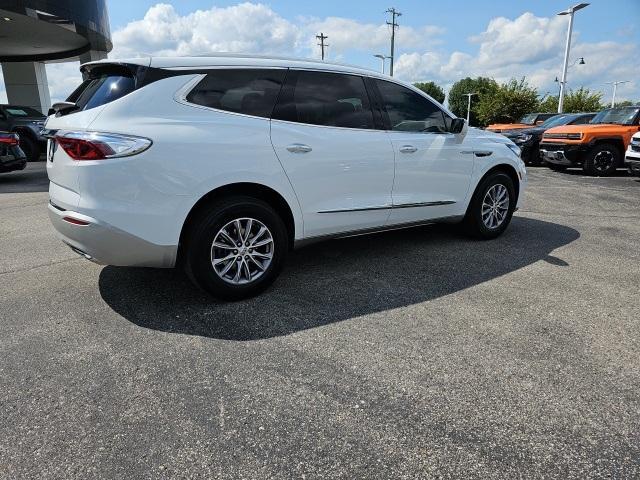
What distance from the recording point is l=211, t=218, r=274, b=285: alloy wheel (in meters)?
3.53

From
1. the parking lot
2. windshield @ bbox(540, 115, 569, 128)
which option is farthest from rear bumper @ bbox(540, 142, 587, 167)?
the parking lot

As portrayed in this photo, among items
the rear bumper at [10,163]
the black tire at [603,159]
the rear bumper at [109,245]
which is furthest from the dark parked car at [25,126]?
the black tire at [603,159]

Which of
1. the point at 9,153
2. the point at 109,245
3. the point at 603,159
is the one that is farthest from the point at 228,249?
the point at 603,159

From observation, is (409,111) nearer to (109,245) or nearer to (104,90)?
(104,90)

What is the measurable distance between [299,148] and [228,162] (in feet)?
2.03

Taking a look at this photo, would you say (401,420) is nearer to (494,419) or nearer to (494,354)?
(494,419)

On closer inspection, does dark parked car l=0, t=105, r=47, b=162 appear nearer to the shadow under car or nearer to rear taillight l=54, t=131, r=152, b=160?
the shadow under car

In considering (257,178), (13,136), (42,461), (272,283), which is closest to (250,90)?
(257,178)

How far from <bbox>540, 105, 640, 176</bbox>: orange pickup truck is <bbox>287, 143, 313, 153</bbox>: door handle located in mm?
11011

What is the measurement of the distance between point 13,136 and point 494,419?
10.9 m

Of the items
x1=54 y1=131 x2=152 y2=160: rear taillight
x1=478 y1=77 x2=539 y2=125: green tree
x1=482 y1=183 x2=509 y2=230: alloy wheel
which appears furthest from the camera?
x1=478 y1=77 x2=539 y2=125: green tree

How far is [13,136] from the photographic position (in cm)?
990

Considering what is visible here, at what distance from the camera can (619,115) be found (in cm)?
1270

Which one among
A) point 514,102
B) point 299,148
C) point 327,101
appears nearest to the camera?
point 299,148
